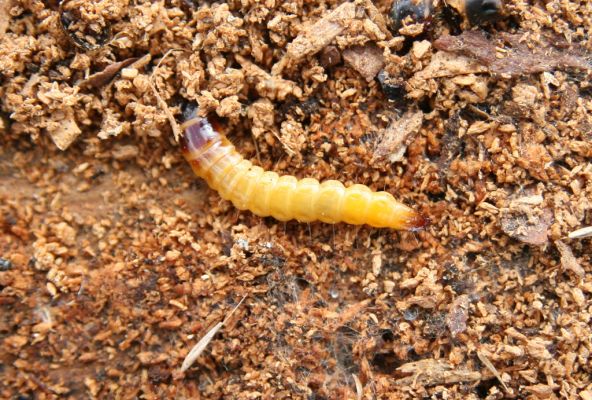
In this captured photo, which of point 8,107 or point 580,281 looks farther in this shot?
point 8,107

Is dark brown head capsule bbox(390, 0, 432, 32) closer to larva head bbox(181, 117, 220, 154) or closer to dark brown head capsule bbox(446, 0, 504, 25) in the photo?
dark brown head capsule bbox(446, 0, 504, 25)

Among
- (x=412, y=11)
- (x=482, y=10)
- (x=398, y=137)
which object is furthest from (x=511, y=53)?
(x=398, y=137)

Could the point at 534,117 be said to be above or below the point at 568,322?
above

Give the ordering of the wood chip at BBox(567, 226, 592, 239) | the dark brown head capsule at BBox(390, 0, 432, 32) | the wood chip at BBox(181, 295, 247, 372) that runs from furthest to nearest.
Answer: the wood chip at BBox(181, 295, 247, 372), the dark brown head capsule at BBox(390, 0, 432, 32), the wood chip at BBox(567, 226, 592, 239)

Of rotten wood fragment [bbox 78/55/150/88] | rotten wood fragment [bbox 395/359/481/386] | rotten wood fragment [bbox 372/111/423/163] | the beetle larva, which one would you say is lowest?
rotten wood fragment [bbox 395/359/481/386]

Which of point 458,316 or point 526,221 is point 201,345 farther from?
point 526,221

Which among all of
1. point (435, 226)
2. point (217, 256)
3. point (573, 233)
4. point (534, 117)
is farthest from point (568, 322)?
point (217, 256)

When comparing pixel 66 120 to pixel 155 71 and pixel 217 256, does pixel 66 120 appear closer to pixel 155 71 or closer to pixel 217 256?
pixel 155 71

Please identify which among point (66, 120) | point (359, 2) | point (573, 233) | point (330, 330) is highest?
point (359, 2)

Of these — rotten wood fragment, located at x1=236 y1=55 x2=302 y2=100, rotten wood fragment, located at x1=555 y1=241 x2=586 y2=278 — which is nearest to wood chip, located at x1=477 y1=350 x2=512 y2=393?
rotten wood fragment, located at x1=555 y1=241 x2=586 y2=278
